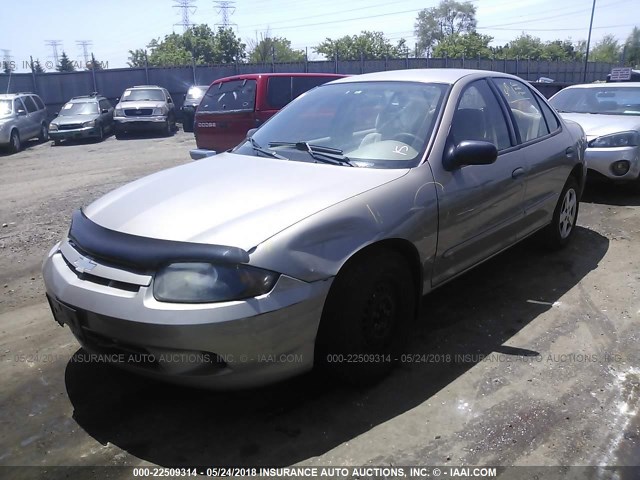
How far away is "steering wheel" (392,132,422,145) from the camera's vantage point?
3.48 m

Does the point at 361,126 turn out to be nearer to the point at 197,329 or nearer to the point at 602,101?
the point at 197,329

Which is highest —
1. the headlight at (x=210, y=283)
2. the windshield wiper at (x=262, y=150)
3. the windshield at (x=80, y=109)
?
the windshield wiper at (x=262, y=150)

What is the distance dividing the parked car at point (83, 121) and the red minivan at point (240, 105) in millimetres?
9142

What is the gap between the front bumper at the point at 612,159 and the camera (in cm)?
683

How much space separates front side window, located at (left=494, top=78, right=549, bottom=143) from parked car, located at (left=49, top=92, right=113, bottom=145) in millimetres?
15405

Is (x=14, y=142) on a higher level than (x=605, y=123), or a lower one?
lower

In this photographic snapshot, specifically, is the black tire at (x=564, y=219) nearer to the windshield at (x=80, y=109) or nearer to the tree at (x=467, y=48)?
the windshield at (x=80, y=109)

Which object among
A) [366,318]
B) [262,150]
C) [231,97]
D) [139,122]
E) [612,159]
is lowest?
[139,122]

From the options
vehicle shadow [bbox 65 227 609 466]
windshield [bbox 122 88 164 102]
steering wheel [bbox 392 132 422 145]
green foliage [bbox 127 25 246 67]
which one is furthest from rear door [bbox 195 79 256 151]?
green foliage [bbox 127 25 246 67]

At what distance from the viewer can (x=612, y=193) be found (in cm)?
762

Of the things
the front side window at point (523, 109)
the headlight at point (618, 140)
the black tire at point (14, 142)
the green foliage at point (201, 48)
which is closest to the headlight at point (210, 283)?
the front side window at point (523, 109)

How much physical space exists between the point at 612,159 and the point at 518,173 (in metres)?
3.56

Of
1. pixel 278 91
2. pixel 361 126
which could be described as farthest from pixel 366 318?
pixel 278 91

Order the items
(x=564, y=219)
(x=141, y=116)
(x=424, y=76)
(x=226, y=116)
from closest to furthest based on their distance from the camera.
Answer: (x=424, y=76)
(x=564, y=219)
(x=226, y=116)
(x=141, y=116)
